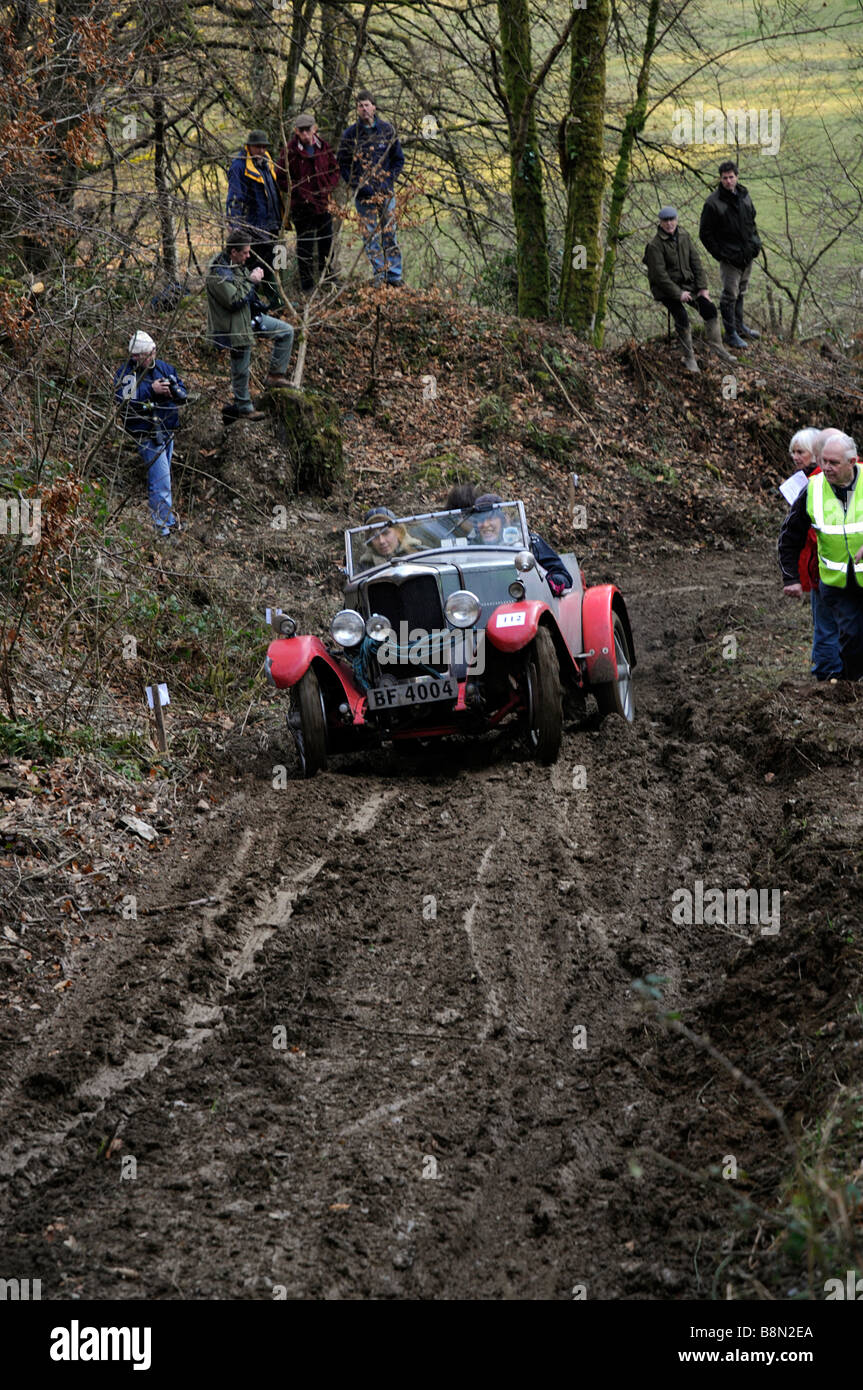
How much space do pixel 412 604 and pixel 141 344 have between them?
3371mm

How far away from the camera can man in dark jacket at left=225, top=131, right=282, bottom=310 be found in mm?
Result: 12711

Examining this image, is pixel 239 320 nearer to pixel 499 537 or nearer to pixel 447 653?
pixel 499 537

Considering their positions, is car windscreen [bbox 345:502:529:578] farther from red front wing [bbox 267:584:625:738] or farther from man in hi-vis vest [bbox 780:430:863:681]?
man in hi-vis vest [bbox 780:430:863:681]

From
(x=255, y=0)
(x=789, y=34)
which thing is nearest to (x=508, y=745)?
(x=255, y=0)

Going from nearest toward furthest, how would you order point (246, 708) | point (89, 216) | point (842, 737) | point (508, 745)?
1. point (842, 737)
2. point (508, 745)
3. point (246, 708)
4. point (89, 216)

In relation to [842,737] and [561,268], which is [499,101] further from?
[842,737]

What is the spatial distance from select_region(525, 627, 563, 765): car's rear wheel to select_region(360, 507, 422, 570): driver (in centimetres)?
157

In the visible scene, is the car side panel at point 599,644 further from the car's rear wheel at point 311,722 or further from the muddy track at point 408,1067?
the car's rear wheel at point 311,722

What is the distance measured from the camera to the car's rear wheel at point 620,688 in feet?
29.5

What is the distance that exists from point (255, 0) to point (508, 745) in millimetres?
11358

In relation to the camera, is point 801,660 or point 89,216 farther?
point 89,216

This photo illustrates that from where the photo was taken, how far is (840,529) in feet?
25.8

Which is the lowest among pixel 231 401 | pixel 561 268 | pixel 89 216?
pixel 231 401

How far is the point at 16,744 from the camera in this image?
7262 mm
